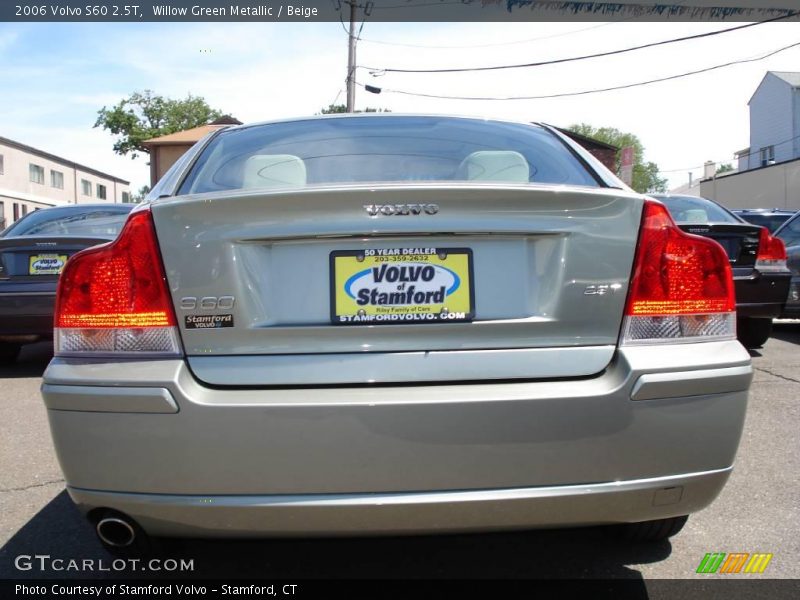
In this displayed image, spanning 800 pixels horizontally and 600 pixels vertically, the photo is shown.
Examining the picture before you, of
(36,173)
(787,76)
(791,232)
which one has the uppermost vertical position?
(787,76)

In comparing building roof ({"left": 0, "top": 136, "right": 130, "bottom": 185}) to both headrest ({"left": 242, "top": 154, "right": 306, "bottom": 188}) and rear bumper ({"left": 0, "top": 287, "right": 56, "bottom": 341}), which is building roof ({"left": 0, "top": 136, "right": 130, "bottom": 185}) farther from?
headrest ({"left": 242, "top": 154, "right": 306, "bottom": 188})

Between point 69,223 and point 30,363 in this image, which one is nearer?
point 69,223

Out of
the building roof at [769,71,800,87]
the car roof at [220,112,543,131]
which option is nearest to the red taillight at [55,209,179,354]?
the car roof at [220,112,543,131]

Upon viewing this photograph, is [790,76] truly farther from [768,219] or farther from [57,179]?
[57,179]

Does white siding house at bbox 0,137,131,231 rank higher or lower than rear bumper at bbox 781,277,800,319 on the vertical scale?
higher

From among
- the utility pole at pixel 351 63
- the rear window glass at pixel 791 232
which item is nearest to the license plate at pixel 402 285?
the rear window glass at pixel 791 232

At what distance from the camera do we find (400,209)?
6.21 feet

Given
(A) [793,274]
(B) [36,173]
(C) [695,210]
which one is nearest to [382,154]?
(C) [695,210]

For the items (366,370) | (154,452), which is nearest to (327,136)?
(366,370)

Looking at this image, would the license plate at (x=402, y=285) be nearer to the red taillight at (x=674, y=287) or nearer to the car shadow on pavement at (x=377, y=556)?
the red taillight at (x=674, y=287)

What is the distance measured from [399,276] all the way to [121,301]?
76 cm

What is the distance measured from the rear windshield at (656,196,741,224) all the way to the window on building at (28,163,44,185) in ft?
169

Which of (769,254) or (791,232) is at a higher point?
(791,232)

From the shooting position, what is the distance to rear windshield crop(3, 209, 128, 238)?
635 centimetres
